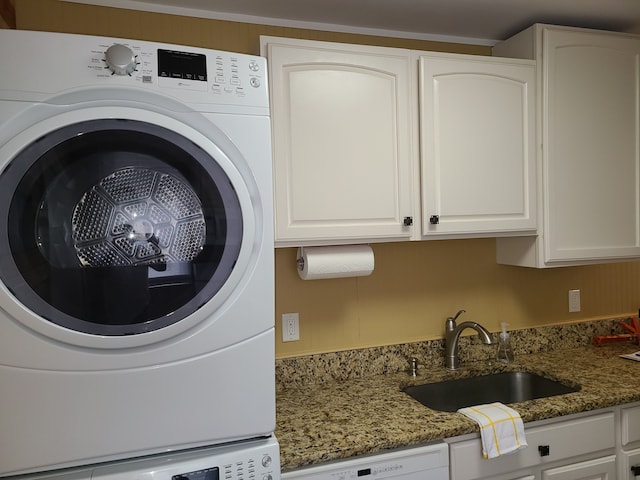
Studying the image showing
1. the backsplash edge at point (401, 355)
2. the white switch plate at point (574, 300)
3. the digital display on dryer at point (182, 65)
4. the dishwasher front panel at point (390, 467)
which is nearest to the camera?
the digital display on dryer at point (182, 65)

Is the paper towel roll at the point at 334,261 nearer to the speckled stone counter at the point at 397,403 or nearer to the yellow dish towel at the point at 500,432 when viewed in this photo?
the speckled stone counter at the point at 397,403

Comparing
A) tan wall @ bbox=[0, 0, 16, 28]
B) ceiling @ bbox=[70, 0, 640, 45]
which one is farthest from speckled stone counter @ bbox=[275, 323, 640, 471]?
tan wall @ bbox=[0, 0, 16, 28]

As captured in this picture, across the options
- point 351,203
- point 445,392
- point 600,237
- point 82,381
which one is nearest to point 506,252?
point 600,237

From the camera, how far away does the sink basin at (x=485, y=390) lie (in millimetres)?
1984

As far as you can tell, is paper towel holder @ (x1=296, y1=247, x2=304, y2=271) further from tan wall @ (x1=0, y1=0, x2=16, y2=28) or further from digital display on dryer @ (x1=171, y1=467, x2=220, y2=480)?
tan wall @ (x1=0, y1=0, x2=16, y2=28)

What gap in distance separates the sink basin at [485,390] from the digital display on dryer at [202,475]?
99 centimetres

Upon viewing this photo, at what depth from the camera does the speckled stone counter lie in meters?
1.45

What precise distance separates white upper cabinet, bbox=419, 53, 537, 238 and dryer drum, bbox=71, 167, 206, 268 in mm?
979

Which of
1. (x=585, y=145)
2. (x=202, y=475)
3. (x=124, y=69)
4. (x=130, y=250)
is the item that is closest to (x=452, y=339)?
(x=585, y=145)

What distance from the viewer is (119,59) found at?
42.3 inches

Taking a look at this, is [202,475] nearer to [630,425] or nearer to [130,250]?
[130,250]

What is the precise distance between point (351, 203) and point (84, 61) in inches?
37.4

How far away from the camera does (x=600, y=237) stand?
2082mm

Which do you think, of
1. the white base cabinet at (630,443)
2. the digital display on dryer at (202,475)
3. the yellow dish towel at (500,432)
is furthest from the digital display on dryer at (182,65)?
the white base cabinet at (630,443)
